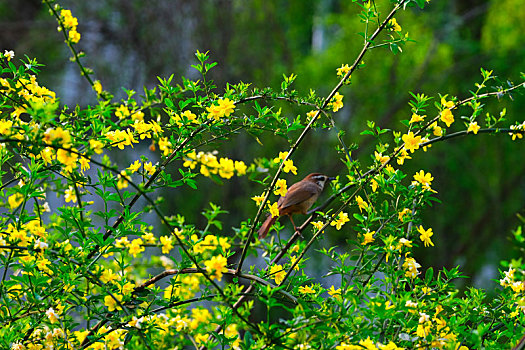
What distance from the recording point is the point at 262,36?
7809 mm

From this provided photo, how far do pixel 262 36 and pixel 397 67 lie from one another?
1.97 metres

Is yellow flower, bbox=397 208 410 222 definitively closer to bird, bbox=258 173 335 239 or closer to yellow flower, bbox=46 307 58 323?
bird, bbox=258 173 335 239

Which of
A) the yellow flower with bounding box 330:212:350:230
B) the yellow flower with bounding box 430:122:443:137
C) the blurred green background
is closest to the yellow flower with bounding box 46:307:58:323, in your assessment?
the yellow flower with bounding box 330:212:350:230

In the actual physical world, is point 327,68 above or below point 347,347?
above

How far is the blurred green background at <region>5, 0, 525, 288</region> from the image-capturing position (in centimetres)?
734

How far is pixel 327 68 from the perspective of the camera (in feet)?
27.0

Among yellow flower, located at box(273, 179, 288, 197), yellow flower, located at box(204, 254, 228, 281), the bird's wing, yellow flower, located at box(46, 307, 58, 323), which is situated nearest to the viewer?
yellow flower, located at box(204, 254, 228, 281)

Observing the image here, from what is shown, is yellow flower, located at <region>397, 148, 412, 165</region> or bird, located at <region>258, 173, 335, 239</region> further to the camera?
bird, located at <region>258, 173, 335, 239</region>

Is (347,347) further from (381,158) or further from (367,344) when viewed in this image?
(381,158)

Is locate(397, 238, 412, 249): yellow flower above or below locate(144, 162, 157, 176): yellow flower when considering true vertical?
below

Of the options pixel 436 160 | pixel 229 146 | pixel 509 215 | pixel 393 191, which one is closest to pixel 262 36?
pixel 229 146

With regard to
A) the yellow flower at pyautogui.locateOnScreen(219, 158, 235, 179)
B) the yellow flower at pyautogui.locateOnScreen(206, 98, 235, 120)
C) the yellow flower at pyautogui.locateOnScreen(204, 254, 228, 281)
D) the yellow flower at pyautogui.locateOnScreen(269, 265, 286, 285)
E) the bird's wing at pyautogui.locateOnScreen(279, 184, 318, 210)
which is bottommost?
the yellow flower at pyautogui.locateOnScreen(204, 254, 228, 281)

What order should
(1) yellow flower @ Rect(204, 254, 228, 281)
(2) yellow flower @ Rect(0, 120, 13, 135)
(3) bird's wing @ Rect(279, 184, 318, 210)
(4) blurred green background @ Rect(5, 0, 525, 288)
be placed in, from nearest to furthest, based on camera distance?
(1) yellow flower @ Rect(204, 254, 228, 281) < (2) yellow flower @ Rect(0, 120, 13, 135) < (3) bird's wing @ Rect(279, 184, 318, 210) < (4) blurred green background @ Rect(5, 0, 525, 288)

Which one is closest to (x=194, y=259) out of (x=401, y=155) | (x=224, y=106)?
(x=224, y=106)
